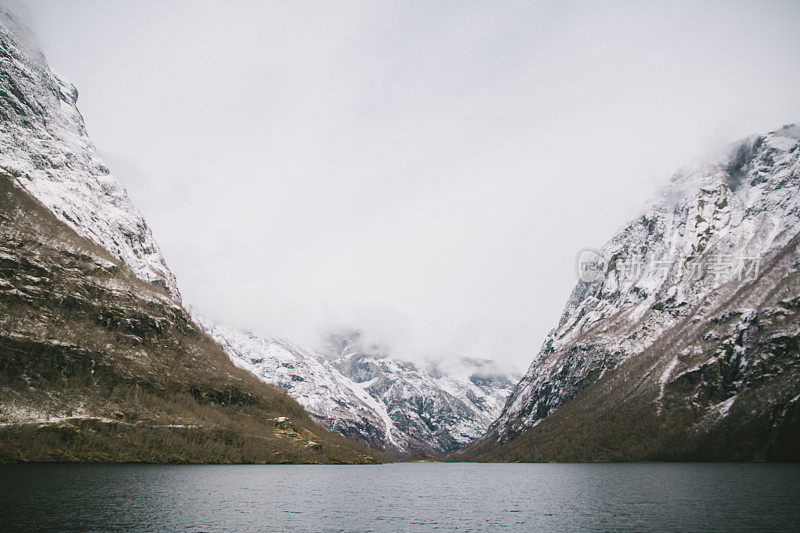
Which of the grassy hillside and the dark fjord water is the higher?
the grassy hillside

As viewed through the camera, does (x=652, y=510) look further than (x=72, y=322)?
No

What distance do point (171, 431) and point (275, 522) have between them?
137 m

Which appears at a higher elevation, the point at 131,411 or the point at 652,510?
the point at 131,411

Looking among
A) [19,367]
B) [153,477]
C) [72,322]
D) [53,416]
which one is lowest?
[153,477]

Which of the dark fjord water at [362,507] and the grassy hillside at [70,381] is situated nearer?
the dark fjord water at [362,507]

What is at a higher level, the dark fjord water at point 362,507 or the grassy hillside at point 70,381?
the grassy hillside at point 70,381

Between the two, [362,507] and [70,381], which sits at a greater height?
[70,381]

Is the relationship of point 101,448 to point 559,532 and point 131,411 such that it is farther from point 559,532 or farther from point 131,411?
point 559,532

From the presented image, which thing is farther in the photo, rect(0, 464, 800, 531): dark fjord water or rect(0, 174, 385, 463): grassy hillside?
rect(0, 174, 385, 463): grassy hillside

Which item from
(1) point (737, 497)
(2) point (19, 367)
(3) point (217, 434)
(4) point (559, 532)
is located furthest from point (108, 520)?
(3) point (217, 434)

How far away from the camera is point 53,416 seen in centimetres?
13538

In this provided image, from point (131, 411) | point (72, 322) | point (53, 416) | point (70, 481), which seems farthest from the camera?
point (72, 322)

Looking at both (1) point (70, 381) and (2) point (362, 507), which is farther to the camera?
(1) point (70, 381)

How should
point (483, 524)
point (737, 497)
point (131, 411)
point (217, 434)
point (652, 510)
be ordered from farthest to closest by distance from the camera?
point (217, 434)
point (131, 411)
point (737, 497)
point (652, 510)
point (483, 524)
